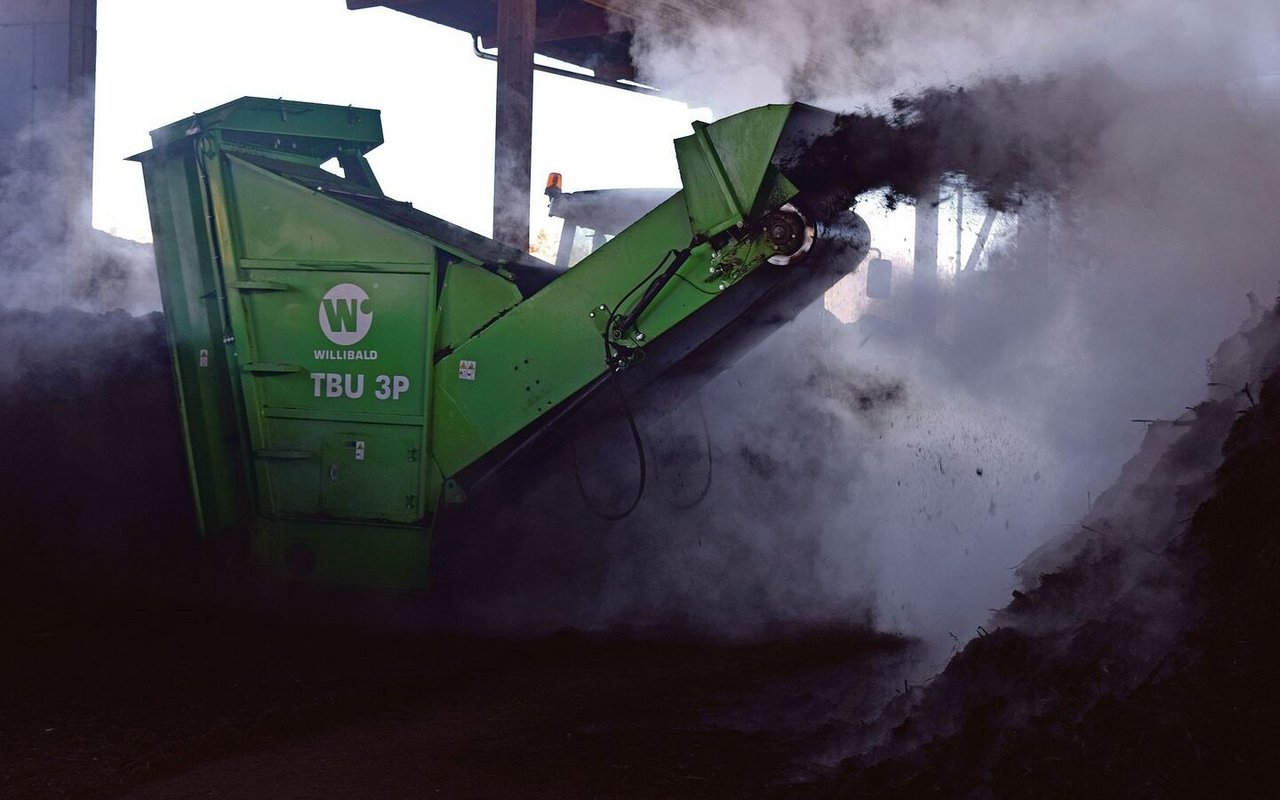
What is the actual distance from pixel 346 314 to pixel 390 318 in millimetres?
251

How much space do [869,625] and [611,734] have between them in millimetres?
2308

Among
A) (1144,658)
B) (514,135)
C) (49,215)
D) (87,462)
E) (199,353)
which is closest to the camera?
(1144,658)

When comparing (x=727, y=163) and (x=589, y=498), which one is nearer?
(x=727, y=163)

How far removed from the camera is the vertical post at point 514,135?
8984 millimetres

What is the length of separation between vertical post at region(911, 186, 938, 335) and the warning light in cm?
262

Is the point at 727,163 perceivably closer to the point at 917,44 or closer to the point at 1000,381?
the point at 1000,381

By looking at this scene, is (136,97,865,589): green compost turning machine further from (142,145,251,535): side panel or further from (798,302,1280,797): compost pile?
(798,302,1280,797): compost pile

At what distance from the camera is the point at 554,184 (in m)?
8.58

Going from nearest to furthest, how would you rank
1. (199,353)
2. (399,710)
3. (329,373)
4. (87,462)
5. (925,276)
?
(399,710) < (329,373) < (199,353) < (87,462) < (925,276)

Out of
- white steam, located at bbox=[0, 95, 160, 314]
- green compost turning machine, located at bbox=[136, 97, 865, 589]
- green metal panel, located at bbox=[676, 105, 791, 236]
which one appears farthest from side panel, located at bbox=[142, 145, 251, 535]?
green metal panel, located at bbox=[676, 105, 791, 236]

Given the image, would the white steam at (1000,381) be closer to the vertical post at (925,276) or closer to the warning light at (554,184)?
the vertical post at (925,276)

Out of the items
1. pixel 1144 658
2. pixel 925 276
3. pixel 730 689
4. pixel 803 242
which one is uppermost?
pixel 925 276

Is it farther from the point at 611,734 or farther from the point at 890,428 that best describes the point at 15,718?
the point at 890,428

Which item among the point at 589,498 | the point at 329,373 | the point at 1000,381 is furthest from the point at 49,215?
the point at 1000,381
